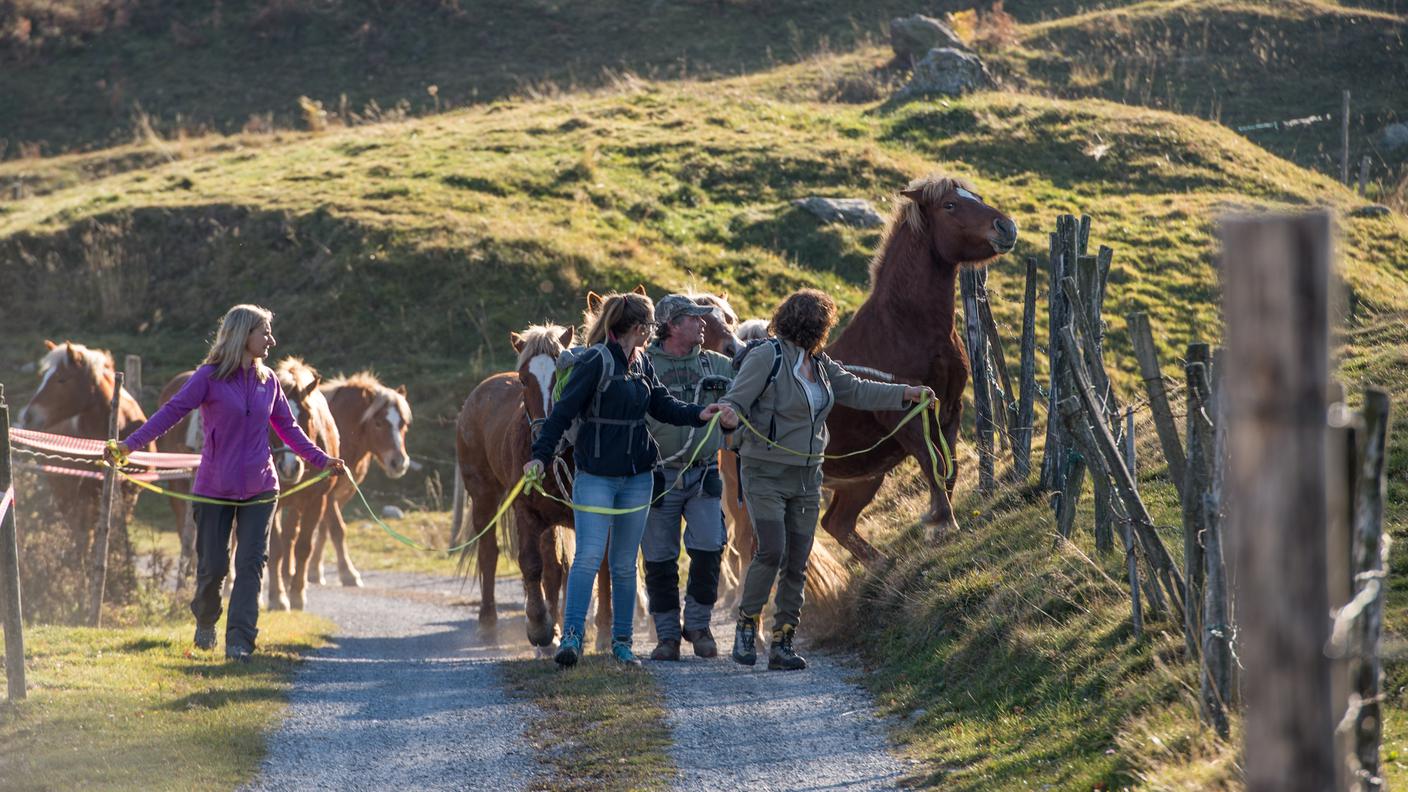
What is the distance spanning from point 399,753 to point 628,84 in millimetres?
28936

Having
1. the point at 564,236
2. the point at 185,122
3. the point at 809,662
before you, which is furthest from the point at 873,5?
the point at 809,662

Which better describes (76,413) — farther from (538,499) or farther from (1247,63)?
(1247,63)

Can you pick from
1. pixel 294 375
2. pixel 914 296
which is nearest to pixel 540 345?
pixel 914 296

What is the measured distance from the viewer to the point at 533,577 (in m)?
9.17

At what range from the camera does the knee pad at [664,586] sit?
344 inches

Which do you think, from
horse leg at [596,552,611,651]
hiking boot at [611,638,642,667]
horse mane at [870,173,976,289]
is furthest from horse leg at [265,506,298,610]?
horse mane at [870,173,976,289]

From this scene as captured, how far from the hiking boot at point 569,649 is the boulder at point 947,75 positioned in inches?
939

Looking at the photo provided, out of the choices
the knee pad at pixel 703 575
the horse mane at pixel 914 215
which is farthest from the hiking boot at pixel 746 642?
the horse mane at pixel 914 215

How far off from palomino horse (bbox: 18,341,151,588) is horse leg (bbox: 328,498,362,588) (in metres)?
2.45

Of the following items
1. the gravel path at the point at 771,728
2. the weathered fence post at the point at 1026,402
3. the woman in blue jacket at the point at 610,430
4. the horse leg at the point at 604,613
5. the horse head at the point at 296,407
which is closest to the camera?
the gravel path at the point at 771,728

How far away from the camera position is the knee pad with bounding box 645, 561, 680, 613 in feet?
28.7

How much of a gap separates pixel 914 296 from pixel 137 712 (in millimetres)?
5380

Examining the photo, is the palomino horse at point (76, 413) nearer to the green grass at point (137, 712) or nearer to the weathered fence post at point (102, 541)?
the weathered fence post at point (102, 541)

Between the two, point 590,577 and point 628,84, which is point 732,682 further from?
point 628,84
